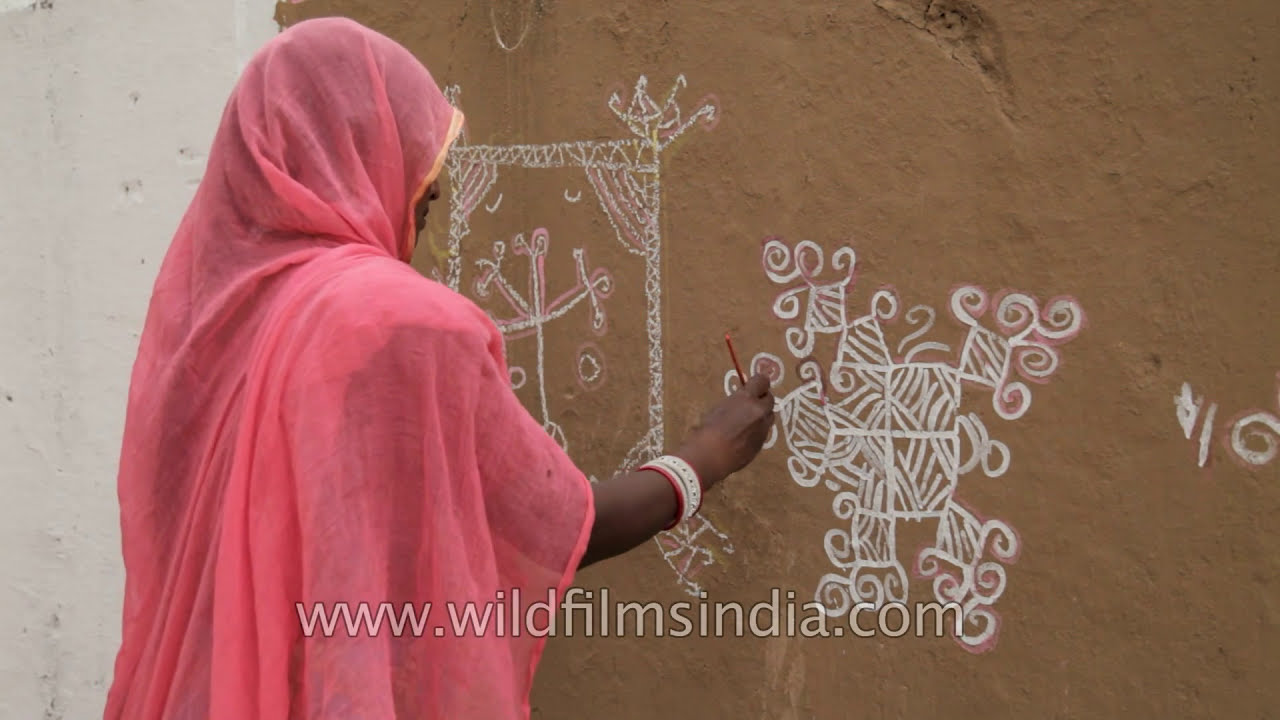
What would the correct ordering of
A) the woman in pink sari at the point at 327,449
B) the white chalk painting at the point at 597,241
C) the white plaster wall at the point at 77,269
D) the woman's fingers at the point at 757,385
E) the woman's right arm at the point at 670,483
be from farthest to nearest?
the white plaster wall at the point at 77,269 < the white chalk painting at the point at 597,241 < the woman's fingers at the point at 757,385 < the woman's right arm at the point at 670,483 < the woman in pink sari at the point at 327,449

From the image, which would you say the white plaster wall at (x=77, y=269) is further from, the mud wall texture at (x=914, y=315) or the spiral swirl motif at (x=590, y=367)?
the spiral swirl motif at (x=590, y=367)

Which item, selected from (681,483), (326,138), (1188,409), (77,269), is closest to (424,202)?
(326,138)

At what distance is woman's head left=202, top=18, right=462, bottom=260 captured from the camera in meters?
1.57

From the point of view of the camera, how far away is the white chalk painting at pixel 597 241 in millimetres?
2297

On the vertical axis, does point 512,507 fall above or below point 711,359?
below

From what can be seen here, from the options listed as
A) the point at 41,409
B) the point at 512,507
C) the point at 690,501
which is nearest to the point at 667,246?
the point at 690,501

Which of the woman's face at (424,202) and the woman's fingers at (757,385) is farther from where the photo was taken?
the woman's fingers at (757,385)

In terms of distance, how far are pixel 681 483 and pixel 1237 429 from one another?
0.90 metres

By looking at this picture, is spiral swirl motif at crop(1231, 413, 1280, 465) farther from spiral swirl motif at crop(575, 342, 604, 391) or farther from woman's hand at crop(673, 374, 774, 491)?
spiral swirl motif at crop(575, 342, 604, 391)

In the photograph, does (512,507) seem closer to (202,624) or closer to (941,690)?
(202,624)

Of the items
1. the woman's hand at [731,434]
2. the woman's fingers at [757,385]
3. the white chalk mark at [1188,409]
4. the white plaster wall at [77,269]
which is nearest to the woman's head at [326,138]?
the woman's hand at [731,434]

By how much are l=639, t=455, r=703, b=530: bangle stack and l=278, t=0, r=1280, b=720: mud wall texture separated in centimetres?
42

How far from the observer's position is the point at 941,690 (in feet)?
6.72

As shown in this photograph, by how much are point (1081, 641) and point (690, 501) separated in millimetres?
732
